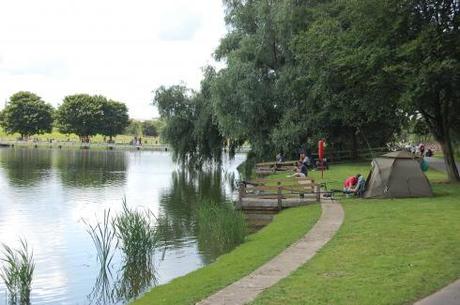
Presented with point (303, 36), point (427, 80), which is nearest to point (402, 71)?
point (427, 80)

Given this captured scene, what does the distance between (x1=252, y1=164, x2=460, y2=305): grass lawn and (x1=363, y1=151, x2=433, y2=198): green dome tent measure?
4.03m

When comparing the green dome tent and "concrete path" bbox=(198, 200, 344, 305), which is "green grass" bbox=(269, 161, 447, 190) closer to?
the green dome tent

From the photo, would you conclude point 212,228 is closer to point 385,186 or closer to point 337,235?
point 337,235

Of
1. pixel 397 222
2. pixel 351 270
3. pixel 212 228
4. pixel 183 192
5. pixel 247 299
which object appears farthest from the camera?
pixel 183 192

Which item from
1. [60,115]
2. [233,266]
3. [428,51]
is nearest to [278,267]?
[233,266]

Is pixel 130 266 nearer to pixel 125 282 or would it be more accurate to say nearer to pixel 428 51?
pixel 125 282

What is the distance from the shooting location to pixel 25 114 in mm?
129500

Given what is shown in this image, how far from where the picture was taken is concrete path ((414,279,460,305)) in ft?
27.8

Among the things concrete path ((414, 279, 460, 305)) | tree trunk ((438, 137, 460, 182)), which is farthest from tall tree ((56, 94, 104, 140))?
concrete path ((414, 279, 460, 305))

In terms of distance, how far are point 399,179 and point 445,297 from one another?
14.6 metres

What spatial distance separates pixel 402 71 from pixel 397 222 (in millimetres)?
10077

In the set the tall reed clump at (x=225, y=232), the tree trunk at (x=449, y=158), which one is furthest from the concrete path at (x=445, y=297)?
the tree trunk at (x=449, y=158)

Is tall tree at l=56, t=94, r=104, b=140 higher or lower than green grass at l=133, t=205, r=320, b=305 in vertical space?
higher

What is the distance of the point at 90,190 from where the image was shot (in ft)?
115
